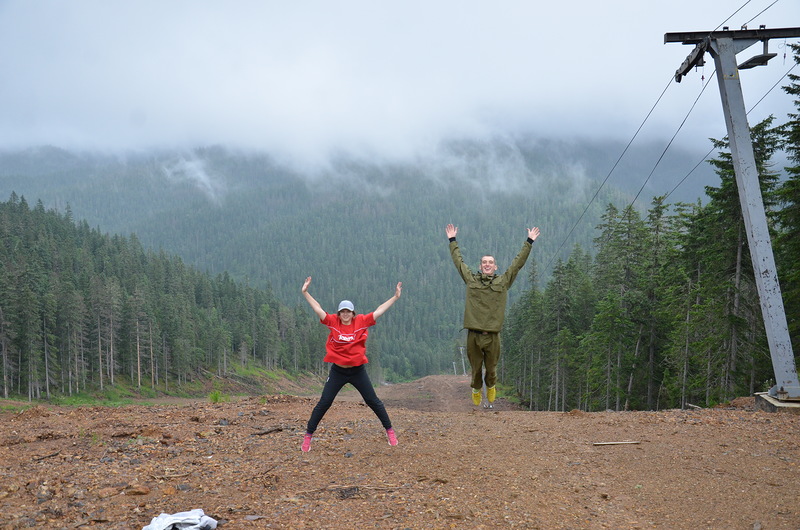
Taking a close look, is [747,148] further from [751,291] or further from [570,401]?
[570,401]

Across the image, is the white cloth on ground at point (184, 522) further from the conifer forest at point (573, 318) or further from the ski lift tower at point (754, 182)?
the conifer forest at point (573, 318)

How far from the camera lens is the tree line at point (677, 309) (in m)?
23.5

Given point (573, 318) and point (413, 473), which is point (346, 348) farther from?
point (573, 318)

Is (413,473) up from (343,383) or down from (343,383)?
down

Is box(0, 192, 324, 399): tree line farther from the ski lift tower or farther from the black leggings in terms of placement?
the ski lift tower

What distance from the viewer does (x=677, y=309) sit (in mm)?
33188

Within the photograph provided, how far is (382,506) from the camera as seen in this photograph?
6395mm

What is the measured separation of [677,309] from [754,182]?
22.8 meters

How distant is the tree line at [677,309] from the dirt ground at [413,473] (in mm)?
14682

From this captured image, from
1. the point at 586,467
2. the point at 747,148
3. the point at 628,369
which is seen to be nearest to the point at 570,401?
the point at 628,369

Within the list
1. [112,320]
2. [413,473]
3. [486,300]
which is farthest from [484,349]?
[112,320]

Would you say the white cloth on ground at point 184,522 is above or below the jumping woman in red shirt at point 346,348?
below

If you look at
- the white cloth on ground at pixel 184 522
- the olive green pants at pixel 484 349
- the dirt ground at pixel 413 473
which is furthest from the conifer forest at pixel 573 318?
the white cloth on ground at pixel 184 522

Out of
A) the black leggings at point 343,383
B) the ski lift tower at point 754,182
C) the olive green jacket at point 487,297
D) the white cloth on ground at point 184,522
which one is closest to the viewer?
the white cloth on ground at point 184,522
